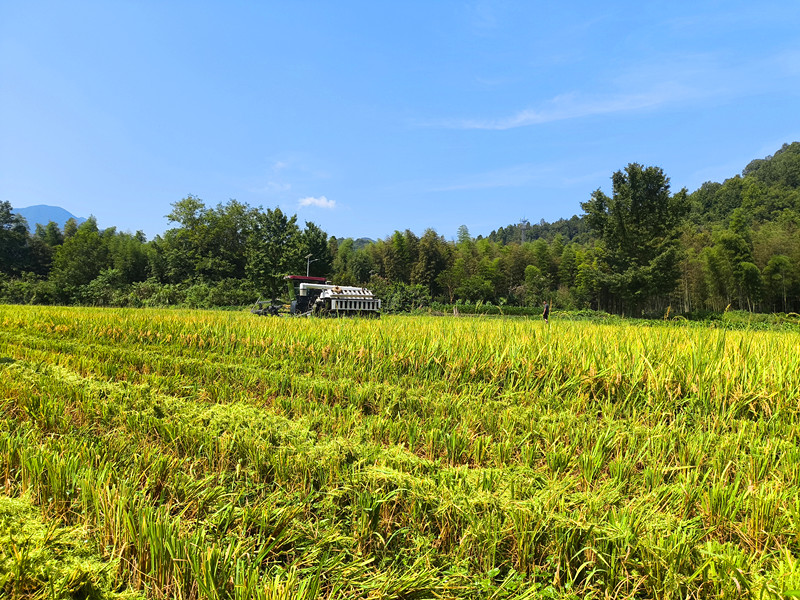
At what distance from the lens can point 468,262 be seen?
54.8 meters

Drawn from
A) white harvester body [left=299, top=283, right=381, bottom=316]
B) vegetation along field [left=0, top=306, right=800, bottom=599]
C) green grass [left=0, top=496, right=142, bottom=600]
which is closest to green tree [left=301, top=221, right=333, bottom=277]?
white harvester body [left=299, top=283, right=381, bottom=316]

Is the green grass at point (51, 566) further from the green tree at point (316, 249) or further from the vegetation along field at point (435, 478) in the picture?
the green tree at point (316, 249)

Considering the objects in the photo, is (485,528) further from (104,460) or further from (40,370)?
(40,370)

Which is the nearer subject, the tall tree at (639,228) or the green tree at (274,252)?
the tall tree at (639,228)

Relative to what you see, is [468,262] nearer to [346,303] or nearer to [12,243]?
[346,303]

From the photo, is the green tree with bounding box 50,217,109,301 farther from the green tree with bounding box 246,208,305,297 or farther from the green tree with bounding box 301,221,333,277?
the green tree with bounding box 301,221,333,277

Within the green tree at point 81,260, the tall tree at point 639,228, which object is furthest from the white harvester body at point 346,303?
the green tree at point 81,260

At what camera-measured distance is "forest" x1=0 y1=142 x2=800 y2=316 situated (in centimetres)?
2866

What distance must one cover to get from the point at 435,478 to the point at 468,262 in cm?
5403

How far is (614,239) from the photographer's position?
1160 inches

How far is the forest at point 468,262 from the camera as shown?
2866 centimetres

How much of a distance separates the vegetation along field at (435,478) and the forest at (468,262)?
79.9 ft

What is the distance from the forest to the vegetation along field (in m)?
24.4

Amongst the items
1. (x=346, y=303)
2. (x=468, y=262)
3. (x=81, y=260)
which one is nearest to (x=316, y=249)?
(x=468, y=262)
